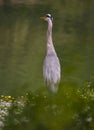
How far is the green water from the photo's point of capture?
1454 cm

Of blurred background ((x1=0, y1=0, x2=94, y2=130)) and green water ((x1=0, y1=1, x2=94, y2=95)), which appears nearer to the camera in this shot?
blurred background ((x1=0, y1=0, x2=94, y2=130))

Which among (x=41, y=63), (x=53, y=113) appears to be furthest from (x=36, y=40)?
(x=53, y=113)

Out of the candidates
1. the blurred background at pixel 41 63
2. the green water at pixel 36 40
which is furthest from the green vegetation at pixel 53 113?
the green water at pixel 36 40

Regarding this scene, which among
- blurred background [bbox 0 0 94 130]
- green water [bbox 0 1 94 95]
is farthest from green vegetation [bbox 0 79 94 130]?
green water [bbox 0 1 94 95]

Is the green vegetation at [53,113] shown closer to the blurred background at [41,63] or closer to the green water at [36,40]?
the blurred background at [41,63]

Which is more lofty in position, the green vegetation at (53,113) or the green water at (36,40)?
the green vegetation at (53,113)

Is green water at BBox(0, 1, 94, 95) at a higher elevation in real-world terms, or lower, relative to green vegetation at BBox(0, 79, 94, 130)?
lower

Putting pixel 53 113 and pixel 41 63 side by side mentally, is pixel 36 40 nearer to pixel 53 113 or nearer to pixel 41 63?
pixel 41 63

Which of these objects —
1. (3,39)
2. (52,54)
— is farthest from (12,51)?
(52,54)

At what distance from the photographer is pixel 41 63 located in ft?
56.4

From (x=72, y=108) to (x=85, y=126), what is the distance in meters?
0.25

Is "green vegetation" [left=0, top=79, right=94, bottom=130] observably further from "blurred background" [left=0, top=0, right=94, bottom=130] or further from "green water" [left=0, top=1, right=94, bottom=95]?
"green water" [left=0, top=1, right=94, bottom=95]

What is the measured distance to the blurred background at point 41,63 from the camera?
2318 millimetres

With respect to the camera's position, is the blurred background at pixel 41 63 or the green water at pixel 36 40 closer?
the blurred background at pixel 41 63
